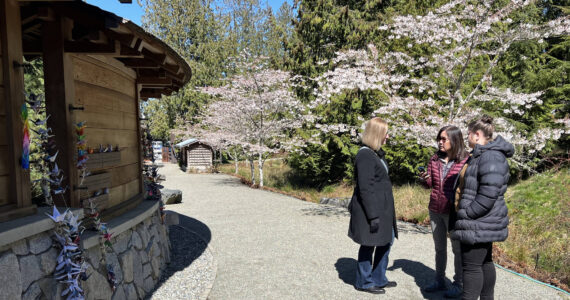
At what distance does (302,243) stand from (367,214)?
288cm

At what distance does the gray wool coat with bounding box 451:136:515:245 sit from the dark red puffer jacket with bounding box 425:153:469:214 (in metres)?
0.54

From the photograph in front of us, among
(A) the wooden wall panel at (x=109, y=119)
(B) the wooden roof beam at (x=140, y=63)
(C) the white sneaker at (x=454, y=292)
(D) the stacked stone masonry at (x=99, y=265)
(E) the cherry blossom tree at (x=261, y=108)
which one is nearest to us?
(D) the stacked stone masonry at (x=99, y=265)

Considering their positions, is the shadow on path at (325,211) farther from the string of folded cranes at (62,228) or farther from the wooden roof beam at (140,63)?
the string of folded cranes at (62,228)

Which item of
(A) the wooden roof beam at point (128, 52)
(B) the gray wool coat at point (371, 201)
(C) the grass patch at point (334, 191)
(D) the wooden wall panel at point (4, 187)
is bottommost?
(C) the grass patch at point (334, 191)

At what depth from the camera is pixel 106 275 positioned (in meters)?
3.33

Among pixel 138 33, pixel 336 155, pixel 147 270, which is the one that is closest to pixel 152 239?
pixel 147 270

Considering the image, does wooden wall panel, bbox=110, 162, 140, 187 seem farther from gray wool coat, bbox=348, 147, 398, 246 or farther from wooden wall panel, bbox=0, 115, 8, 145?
gray wool coat, bbox=348, 147, 398, 246

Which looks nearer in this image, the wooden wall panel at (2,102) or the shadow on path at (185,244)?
the wooden wall panel at (2,102)

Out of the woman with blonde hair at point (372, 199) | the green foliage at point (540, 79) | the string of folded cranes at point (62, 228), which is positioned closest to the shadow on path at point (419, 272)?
the woman with blonde hair at point (372, 199)

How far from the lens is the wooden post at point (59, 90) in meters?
3.20

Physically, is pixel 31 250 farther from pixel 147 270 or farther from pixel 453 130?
pixel 453 130

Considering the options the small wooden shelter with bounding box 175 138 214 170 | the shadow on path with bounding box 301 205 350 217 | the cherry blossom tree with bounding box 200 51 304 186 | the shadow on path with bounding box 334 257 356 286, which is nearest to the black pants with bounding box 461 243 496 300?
the shadow on path with bounding box 334 257 356 286

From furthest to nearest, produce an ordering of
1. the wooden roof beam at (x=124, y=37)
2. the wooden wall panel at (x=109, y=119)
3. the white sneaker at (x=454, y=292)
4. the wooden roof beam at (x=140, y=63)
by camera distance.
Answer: the wooden roof beam at (x=140, y=63)
the white sneaker at (x=454, y=292)
the wooden wall panel at (x=109, y=119)
the wooden roof beam at (x=124, y=37)

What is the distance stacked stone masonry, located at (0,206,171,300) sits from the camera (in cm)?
232
